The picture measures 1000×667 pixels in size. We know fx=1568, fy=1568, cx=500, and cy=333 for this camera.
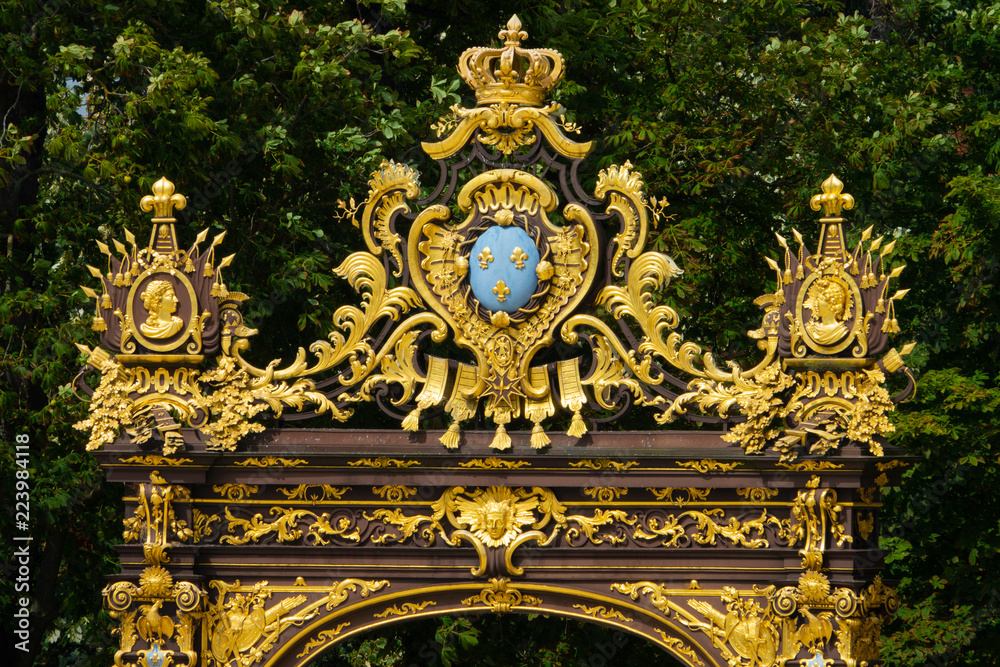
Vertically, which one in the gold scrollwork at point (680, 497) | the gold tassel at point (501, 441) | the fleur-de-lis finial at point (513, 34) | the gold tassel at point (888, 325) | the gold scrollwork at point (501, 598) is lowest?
the gold scrollwork at point (501, 598)

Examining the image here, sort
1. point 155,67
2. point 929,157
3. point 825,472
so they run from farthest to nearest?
point 929,157 < point 155,67 < point 825,472

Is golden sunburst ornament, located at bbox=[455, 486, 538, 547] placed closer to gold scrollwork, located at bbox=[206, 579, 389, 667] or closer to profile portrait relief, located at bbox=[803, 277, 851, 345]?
gold scrollwork, located at bbox=[206, 579, 389, 667]

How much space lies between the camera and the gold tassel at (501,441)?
9.52 meters

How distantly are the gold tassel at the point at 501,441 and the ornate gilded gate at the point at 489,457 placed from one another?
0.01m

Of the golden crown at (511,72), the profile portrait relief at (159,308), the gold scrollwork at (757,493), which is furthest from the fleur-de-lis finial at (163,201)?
the gold scrollwork at (757,493)

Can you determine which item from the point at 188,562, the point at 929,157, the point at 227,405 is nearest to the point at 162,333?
the point at 227,405

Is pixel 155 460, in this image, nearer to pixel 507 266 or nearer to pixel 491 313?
pixel 491 313

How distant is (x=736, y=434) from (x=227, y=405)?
313 cm

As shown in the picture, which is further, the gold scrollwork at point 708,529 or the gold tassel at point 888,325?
the gold scrollwork at point 708,529

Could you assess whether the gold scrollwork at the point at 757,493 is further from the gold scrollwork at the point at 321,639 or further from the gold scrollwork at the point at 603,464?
the gold scrollwork at the point at 321,639

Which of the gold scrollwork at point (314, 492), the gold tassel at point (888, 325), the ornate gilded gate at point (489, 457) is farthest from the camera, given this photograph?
the gold scrollwork at point (314, 492)

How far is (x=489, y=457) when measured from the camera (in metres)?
9.54

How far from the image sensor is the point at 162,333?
9617mm

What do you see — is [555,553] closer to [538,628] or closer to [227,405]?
[227,405]
